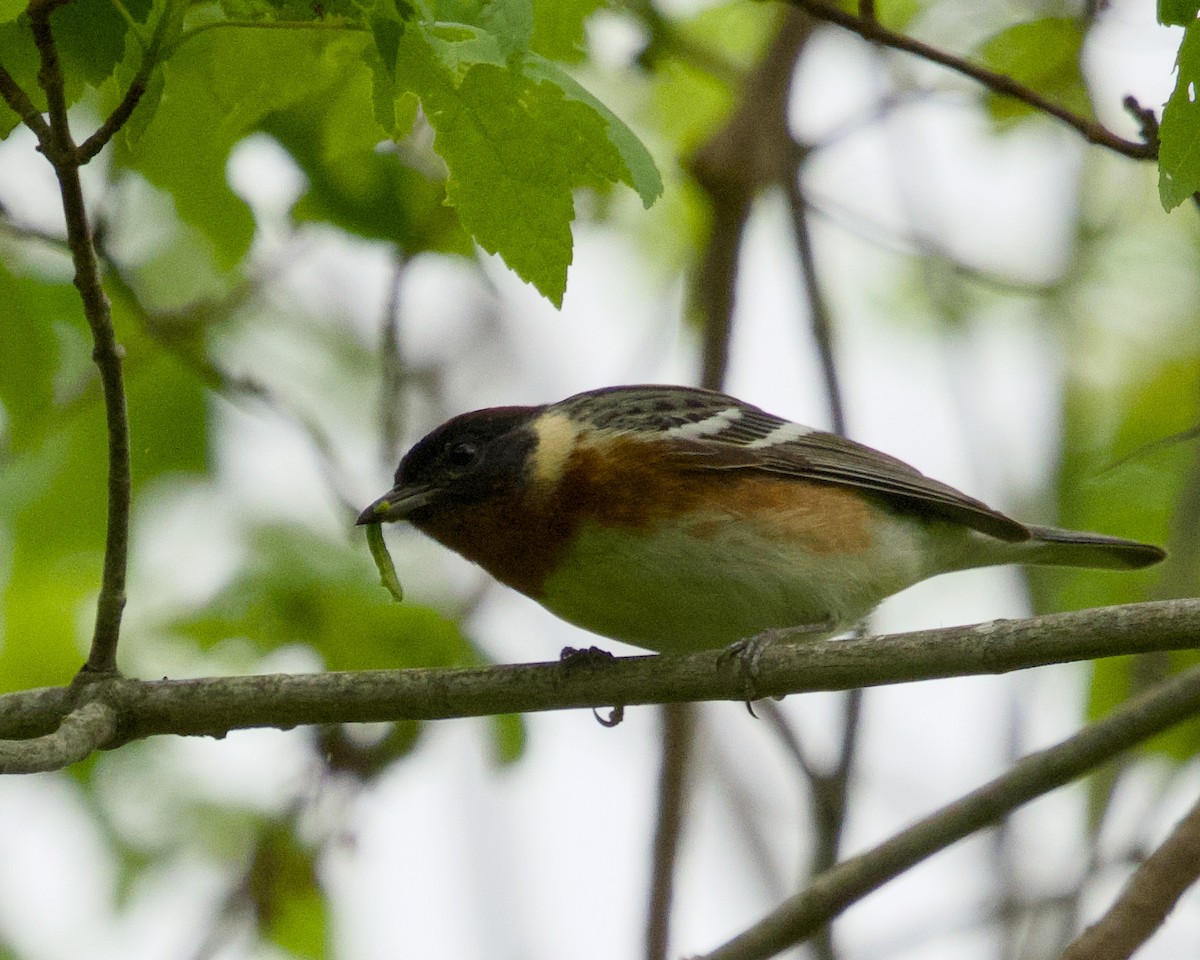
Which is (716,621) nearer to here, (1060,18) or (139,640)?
(139,640)

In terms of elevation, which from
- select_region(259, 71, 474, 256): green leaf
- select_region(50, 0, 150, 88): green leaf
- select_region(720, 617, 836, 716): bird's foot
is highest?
select_region(259, 71, 474, 256): green leaf

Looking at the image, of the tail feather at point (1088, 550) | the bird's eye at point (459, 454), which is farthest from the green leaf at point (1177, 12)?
the tail feather at point (1088, 550)

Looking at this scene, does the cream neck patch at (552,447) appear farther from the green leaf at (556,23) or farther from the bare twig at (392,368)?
the green leaf at (556,23)

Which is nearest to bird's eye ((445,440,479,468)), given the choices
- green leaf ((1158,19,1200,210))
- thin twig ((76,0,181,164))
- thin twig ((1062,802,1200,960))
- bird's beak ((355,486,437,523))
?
bird's beak ((355,486,437,523))

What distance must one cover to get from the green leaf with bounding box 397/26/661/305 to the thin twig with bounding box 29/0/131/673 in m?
0.69

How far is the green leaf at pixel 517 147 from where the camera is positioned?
287 centimetres

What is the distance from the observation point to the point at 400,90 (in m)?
2.92

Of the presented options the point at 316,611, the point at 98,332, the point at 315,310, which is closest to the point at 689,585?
the point at 316,611

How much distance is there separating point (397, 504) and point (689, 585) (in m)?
1.08

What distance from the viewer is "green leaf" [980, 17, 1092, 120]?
5.78 m

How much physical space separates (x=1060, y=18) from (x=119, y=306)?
392 centimetres

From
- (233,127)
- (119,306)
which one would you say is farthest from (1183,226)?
(233,127)

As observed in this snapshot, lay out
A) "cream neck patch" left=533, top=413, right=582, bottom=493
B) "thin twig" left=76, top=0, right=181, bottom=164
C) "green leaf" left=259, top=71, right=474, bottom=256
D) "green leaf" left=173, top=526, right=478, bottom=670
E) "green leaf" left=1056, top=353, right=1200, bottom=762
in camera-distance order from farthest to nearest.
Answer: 1. "green leaf" left=1056, top=353, right=1200, bottom=762
2. "green leaf" left=173, top=526, right=478, bottom=670
3. "cream neck patch" left=533, top=413, right=582, bottom=493
4. "green leaf" left=259, top=71, right=474, bottom=256
5. "thin twig" left=76, top=0, right=181, bottom=164

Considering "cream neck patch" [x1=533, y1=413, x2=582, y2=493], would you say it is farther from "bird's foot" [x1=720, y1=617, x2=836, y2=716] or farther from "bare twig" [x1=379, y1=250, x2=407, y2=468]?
"bird's foot" [x1=720, y1=617, x2=836, y2=716]
